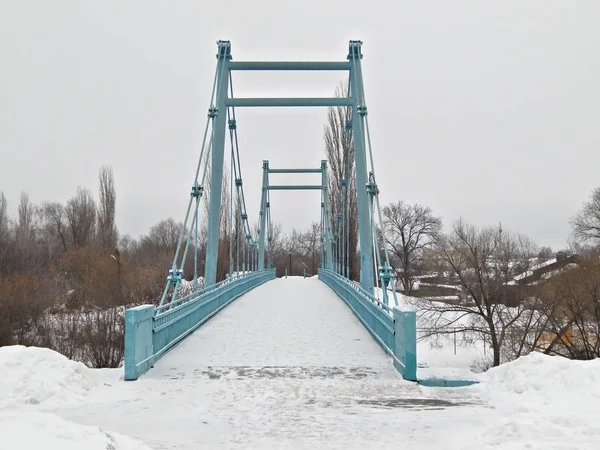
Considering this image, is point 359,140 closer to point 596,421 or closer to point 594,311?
point 596,421

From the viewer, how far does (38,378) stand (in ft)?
19.8

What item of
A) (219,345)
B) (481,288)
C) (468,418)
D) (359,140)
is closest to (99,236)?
(481,288)

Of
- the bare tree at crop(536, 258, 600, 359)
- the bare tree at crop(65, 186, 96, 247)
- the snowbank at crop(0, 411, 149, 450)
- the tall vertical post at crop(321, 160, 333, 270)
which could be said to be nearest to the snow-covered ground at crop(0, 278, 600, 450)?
the snowbank at crop(0, 411, 149, 450)

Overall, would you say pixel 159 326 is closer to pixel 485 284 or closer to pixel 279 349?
pixel 279 349

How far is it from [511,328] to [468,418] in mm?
22632

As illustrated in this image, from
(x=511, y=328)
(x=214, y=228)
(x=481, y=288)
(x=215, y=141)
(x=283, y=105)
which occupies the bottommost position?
(x=511, y=328)

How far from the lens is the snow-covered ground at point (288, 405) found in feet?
14.6

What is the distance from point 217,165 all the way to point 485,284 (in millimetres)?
18175

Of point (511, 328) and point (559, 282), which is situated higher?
point (559, 282)

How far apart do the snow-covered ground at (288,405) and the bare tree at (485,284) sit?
788 inches

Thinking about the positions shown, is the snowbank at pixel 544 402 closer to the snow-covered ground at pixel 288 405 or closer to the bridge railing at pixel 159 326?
the snow-covered ground at pixel 288 405

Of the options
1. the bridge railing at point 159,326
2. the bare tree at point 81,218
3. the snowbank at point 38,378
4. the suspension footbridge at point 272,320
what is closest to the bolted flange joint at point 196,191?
the suspension footbridge at point 272,320

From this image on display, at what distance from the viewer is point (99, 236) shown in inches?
1766

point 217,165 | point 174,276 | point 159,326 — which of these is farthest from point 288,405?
point 217,165
